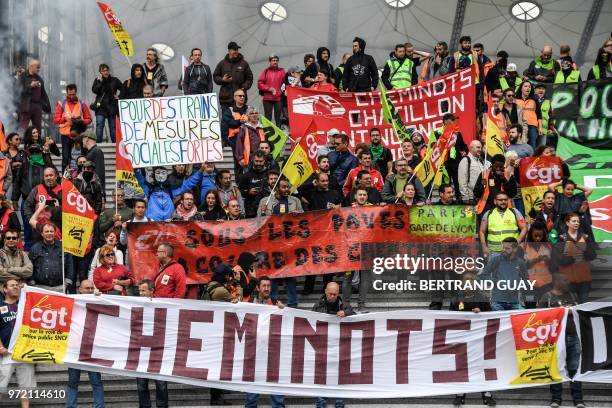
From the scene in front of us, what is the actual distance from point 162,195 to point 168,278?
299 cm

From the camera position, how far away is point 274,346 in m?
16.9

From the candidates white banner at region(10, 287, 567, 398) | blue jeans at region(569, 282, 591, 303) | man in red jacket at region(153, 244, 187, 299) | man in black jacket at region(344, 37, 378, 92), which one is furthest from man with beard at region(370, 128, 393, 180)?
man in red jacket at region(153, 244, 187, 299)

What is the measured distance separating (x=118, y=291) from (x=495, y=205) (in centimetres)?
520

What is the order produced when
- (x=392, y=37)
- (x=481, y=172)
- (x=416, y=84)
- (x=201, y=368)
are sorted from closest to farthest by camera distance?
1. (x=201, y=368)
2. (x=481, y=172)
3. (x=416, y=84)
4. (x=392, y=37)

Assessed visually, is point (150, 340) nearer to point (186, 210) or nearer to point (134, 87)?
point (186, 210)

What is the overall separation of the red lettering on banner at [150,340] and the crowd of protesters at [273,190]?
301 millimetres

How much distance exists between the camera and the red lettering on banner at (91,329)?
16.9m

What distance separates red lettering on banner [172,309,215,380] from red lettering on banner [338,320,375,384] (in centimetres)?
162

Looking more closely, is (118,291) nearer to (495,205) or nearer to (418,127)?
(495,205)

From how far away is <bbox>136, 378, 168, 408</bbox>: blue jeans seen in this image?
17.0m

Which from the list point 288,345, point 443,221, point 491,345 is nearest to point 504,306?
point 491,345

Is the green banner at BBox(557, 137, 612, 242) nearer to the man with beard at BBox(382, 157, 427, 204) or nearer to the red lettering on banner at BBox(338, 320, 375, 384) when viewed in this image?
the man with beard at BBox(382, 157, 427, 204)

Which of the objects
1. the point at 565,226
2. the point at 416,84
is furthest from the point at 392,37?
the point at 565,226

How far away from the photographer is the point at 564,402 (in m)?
17.0
